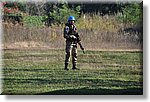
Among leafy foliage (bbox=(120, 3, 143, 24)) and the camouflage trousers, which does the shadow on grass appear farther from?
leafy foliage (bbox=(120, 3, 143, 24))

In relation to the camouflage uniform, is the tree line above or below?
above

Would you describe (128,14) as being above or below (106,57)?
above

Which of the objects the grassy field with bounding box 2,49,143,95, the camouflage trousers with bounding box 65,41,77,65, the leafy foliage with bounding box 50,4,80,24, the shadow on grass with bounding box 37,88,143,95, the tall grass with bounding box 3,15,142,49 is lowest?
the shadow on grass with bounding box 37,88,143,95

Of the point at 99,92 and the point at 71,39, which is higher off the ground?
the point at 71,39

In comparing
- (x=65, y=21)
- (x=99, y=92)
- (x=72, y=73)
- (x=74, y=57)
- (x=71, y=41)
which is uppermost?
(x=65, y=21)

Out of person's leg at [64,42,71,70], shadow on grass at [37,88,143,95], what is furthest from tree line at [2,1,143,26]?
shadow on grass at [37,88,143,95]

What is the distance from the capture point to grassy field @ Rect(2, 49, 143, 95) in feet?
15.4

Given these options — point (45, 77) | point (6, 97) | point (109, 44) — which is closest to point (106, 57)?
point (109, 44)

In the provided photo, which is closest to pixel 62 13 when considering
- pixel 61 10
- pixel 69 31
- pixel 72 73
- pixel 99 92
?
pixel 61 10

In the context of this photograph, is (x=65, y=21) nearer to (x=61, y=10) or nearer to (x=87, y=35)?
(x=61, y=10)

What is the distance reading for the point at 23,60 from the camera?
4.71 metres

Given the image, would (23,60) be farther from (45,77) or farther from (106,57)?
(106,57)

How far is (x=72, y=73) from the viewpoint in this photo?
4.72 meters

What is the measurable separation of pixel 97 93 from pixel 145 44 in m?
0.55
